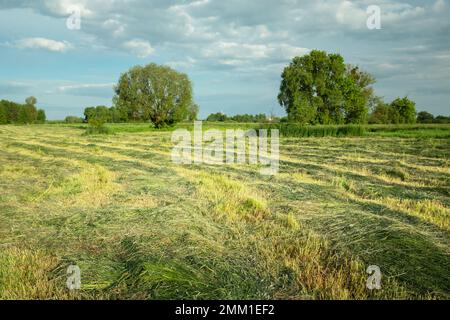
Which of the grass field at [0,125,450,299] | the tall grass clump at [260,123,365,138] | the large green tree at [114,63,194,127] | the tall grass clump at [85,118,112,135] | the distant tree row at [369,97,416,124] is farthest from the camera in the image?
the distant tree row at [369,97,416,124]

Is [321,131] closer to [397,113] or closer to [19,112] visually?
[397,113]

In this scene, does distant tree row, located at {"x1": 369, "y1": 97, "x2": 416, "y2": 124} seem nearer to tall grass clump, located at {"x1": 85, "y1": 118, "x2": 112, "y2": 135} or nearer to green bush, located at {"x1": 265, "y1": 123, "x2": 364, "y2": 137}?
green bush, located at {"x1": 265, "y1": 123, "x2": 364, "y2": 137}

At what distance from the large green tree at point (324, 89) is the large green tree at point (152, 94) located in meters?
15.5

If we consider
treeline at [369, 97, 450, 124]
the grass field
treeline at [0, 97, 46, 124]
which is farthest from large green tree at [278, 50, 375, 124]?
treeline at [0, 97, 46, 124]

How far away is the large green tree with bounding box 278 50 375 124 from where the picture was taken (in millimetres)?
47594

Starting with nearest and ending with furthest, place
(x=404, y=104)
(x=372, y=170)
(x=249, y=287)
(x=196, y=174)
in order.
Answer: (x=249, y=287) < (x=196, y=174) < (x=372, y=170) < (x=404, y=104)

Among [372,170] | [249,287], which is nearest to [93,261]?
[249,287]

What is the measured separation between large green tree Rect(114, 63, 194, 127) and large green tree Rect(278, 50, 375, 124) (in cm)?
1547

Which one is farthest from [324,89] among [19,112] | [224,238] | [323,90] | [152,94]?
[19,112]

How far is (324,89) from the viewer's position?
47.8 meters

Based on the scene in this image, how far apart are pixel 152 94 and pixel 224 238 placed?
1910 inches
